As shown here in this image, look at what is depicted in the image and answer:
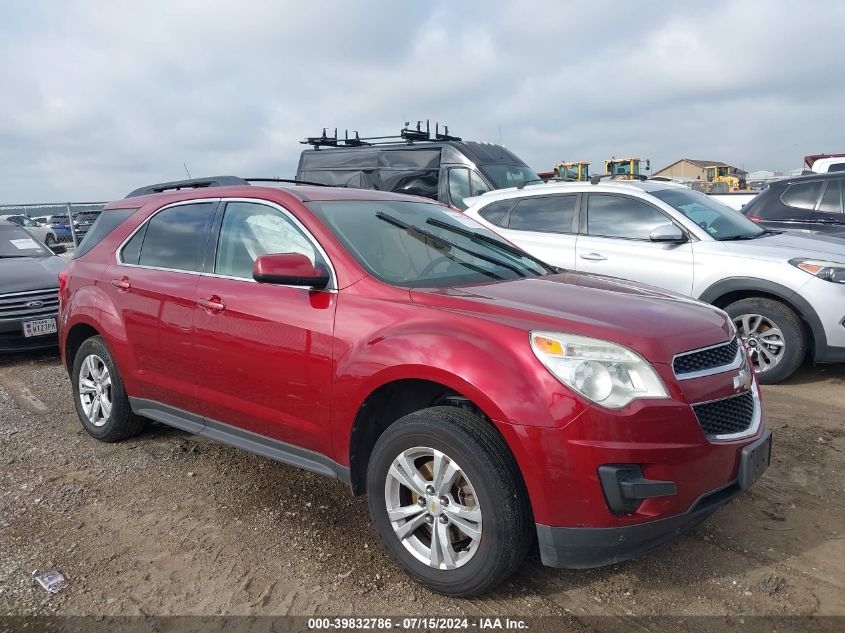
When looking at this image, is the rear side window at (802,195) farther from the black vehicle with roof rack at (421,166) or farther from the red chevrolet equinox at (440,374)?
the red chevrolet equinox at (440,374)

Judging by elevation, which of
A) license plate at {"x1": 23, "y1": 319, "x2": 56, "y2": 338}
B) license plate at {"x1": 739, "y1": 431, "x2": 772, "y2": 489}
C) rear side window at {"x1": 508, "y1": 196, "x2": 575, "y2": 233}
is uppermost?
rear side window at {"x1": 508, "y1": 196, "x2": 575, "y2": 233}

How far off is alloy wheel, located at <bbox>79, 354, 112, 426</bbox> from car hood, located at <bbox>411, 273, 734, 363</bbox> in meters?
2.67

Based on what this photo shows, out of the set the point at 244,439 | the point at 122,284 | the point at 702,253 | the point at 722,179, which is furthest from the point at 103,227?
the point at 722,179

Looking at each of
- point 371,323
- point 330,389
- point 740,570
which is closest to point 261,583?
point 330,389

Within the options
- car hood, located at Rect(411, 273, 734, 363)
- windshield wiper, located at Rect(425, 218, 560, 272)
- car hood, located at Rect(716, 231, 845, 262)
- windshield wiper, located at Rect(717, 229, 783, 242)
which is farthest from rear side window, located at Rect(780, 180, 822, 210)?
car hood, located at Rect(411, 273, 734, 363)

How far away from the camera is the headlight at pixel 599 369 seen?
2465 millimetres

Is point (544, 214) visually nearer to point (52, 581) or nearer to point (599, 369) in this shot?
point (599, 369)

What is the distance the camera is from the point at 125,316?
4.24 metres

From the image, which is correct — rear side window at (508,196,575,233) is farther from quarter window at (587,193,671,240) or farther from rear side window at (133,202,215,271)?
rear side window at (133,202,215,271)

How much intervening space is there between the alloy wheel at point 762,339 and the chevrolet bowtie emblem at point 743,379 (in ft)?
9.57

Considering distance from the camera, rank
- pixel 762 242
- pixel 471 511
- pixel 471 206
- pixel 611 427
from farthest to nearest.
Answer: pixel 471 206 → pixel 762 242 → pixel 471 511 → pixel 611 427

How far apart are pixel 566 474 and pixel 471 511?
0.43 meters

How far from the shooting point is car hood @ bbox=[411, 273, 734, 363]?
2615 millimetres

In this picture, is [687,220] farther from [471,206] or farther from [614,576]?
[614,576]
